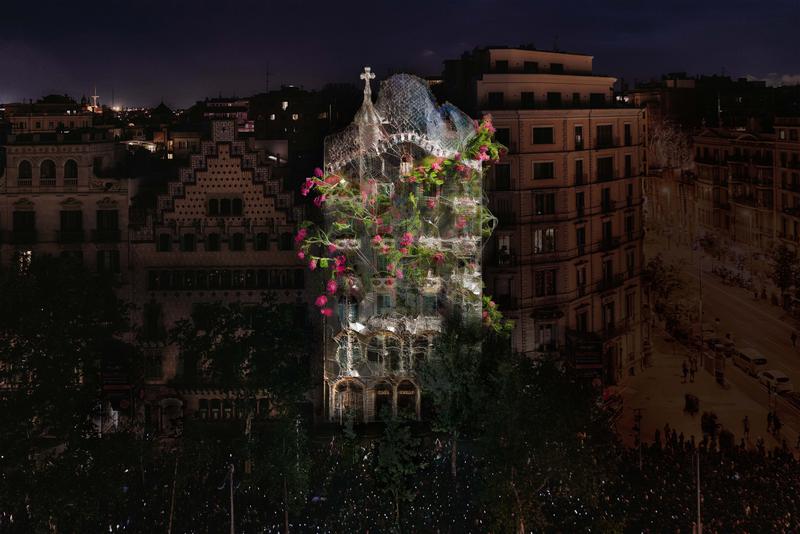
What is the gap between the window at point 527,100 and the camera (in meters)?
42.0

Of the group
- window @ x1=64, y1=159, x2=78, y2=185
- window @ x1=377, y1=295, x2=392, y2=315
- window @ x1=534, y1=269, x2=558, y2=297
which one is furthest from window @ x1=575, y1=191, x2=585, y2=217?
window @ x1=64, y1=159, x2=78, y2=185

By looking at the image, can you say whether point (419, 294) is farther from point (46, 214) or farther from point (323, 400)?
point (46, 214)

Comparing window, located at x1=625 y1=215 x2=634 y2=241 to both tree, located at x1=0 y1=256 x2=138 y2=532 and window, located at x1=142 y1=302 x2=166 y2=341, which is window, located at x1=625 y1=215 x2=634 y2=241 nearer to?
window, located at x1=142 y1=302 x2=166 y2=341

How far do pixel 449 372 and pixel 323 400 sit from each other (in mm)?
7374

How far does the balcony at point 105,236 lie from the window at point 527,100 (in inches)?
652

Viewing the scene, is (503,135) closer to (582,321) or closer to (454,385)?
(582,321)

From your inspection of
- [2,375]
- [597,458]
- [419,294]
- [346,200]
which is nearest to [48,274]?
[2,375]

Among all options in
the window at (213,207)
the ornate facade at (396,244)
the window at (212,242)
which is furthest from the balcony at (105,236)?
the ornate facade at (396,244)

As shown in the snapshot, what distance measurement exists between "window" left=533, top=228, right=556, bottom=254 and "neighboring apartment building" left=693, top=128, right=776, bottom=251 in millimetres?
30313

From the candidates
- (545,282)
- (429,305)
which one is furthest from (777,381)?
(429,305)

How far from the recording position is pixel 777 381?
45.6m

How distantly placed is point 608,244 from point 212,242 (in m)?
17.4

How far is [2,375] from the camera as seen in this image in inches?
1232

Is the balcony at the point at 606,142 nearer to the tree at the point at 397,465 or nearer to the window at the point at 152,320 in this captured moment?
the tree at the point at 397,465
